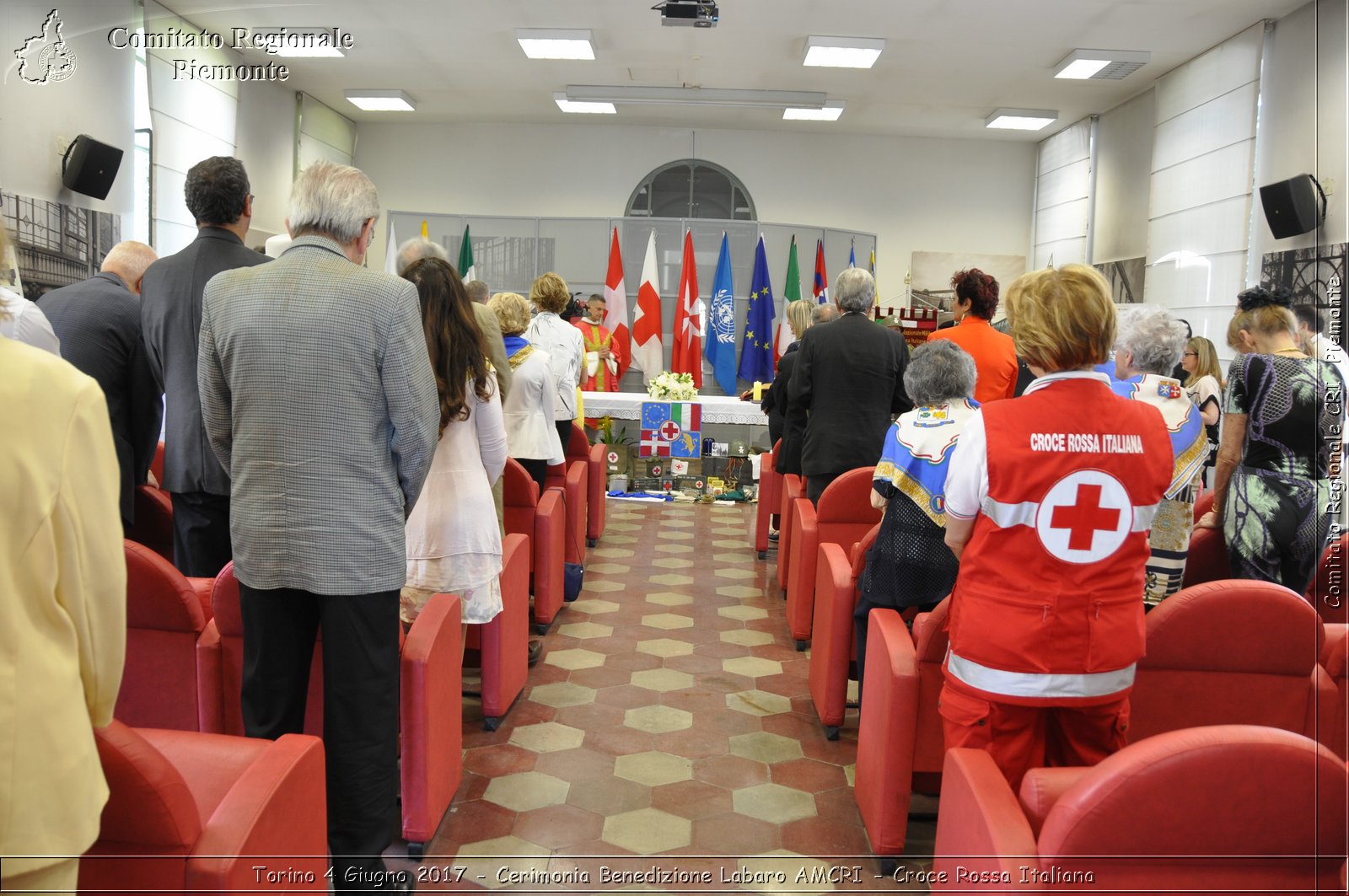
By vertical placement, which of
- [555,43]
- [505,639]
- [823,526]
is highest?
[555,43]

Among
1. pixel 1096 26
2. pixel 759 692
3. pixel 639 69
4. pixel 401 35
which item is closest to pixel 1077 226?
pixel 1096 26

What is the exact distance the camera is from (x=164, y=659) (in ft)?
7.27

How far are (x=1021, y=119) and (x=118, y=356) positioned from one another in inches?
409

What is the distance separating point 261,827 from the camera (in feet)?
4.77

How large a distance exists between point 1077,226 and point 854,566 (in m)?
9.48

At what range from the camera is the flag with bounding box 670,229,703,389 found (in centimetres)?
1041

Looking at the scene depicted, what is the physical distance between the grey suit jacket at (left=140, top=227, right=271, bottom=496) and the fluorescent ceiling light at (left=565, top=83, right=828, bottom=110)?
8.17 meters

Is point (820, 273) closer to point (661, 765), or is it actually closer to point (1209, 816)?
point (661, 765)

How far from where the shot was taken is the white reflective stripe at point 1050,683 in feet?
5.83

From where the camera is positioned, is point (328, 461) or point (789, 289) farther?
point (789, 289)

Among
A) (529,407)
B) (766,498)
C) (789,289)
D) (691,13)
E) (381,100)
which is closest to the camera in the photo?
(529,407)

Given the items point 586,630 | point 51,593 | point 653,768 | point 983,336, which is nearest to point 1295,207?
point 983,336

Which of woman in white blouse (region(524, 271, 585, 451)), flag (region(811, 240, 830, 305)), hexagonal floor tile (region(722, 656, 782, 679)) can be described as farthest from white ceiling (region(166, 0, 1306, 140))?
hexagonal floor tile (region(722, 656, 782, 679))

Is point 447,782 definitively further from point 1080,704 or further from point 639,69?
point 639,69
